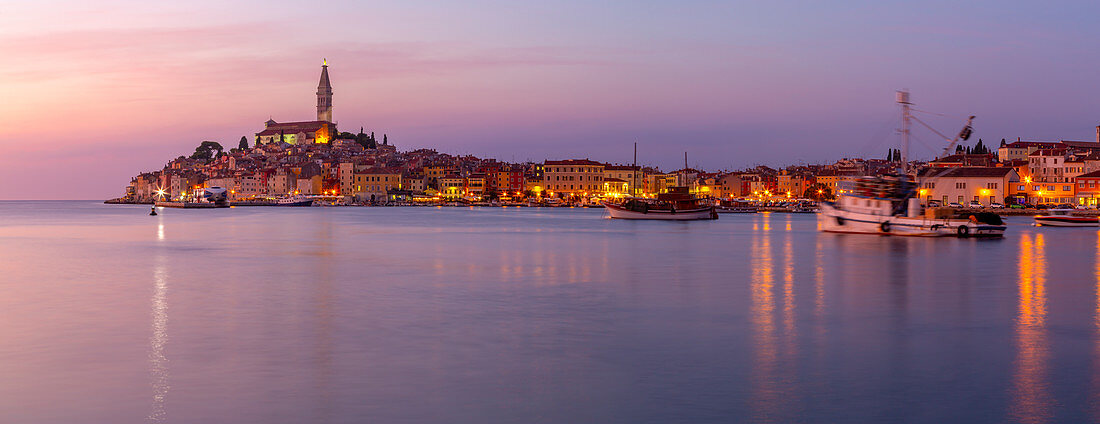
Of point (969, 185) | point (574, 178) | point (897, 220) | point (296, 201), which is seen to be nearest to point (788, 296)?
point (897, 220)

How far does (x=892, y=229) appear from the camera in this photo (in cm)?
4981

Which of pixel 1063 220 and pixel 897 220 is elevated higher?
pixel 897 220

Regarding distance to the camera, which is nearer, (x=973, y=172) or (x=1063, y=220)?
(x=1063, y=220)

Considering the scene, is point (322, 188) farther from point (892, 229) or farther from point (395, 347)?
point (395, 347)

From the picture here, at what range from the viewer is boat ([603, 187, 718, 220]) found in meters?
80.1

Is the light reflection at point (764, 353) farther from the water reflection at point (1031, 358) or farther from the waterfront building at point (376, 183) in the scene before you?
the waterfront building at point (376, 183)

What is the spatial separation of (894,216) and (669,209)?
1220 inches

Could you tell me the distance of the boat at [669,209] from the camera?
80.1m

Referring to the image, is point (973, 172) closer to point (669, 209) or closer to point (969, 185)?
point (969, 185)

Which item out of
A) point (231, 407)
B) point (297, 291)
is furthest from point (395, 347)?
point (297, 291)

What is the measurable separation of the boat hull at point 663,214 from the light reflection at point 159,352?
196ft

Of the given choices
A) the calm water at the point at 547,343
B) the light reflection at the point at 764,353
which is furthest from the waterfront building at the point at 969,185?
the light reflection at the point at 764,353

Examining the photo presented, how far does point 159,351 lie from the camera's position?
12383mm

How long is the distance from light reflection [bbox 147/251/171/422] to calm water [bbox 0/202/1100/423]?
0.17ft
